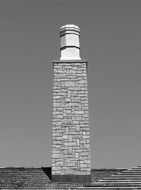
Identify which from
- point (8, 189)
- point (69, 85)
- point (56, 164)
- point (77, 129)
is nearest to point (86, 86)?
point (69, 85)

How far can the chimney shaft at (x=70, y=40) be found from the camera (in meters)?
15.5

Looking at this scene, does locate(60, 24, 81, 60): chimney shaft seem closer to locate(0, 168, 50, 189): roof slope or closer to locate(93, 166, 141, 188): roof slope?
locate(0, 168, 50, 189): roof slope

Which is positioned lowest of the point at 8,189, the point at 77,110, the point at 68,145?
the point at 8,189

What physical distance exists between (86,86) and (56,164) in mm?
2814

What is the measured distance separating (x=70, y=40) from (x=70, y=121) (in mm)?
3256

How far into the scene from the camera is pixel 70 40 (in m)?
15.8

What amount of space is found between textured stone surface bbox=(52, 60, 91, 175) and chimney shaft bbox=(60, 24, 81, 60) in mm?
684

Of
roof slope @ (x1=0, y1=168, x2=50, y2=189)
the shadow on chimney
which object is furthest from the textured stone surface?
roof slope @ (x1=0, y1=168, x2=50, y2=189)

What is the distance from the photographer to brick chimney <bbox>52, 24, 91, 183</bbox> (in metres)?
13.6

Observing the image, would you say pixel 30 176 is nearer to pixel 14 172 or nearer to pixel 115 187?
pixel 14 172

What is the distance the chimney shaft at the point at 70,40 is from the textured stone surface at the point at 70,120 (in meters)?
0.68

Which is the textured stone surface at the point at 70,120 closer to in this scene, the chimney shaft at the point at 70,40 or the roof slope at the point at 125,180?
the chimney shaft at the point at 70,40

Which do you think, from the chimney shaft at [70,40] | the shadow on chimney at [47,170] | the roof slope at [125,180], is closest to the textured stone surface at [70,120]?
the shadow on chimney at [47,170]

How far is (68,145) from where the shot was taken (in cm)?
1379
